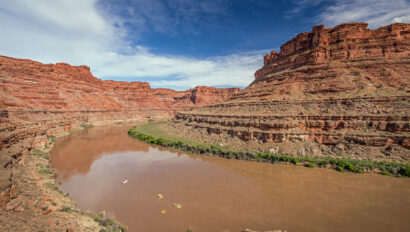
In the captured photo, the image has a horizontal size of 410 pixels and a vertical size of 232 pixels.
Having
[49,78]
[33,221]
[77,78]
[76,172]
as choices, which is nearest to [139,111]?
[77,78]

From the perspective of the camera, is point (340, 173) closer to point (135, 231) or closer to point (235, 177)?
point (235, 177)

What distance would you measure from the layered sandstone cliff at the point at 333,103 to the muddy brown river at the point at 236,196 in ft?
15.7

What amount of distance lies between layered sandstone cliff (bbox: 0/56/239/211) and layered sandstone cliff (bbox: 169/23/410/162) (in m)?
22.6

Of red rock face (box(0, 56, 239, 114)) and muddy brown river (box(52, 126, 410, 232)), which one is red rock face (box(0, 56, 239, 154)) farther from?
muddy brown river (box(52, 126, 410, 232))

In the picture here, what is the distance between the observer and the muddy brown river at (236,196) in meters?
10.4

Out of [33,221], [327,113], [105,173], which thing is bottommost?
[105,173]

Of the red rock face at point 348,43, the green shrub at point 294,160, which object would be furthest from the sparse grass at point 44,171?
the red rock face at point 348,43

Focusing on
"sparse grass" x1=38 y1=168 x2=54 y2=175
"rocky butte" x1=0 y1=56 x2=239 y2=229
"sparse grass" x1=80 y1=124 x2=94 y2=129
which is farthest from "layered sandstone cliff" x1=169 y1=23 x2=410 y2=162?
"sparse grass" x1=80 y1=124 x2=94 y2=129

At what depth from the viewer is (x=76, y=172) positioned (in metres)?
19.1

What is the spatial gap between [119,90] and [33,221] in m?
92.5

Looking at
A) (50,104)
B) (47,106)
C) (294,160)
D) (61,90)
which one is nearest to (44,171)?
(294,160)

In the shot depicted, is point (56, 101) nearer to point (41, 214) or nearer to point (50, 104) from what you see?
point (50, 104)

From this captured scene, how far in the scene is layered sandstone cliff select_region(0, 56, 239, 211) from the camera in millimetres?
20641

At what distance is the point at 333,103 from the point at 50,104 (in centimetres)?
6314
